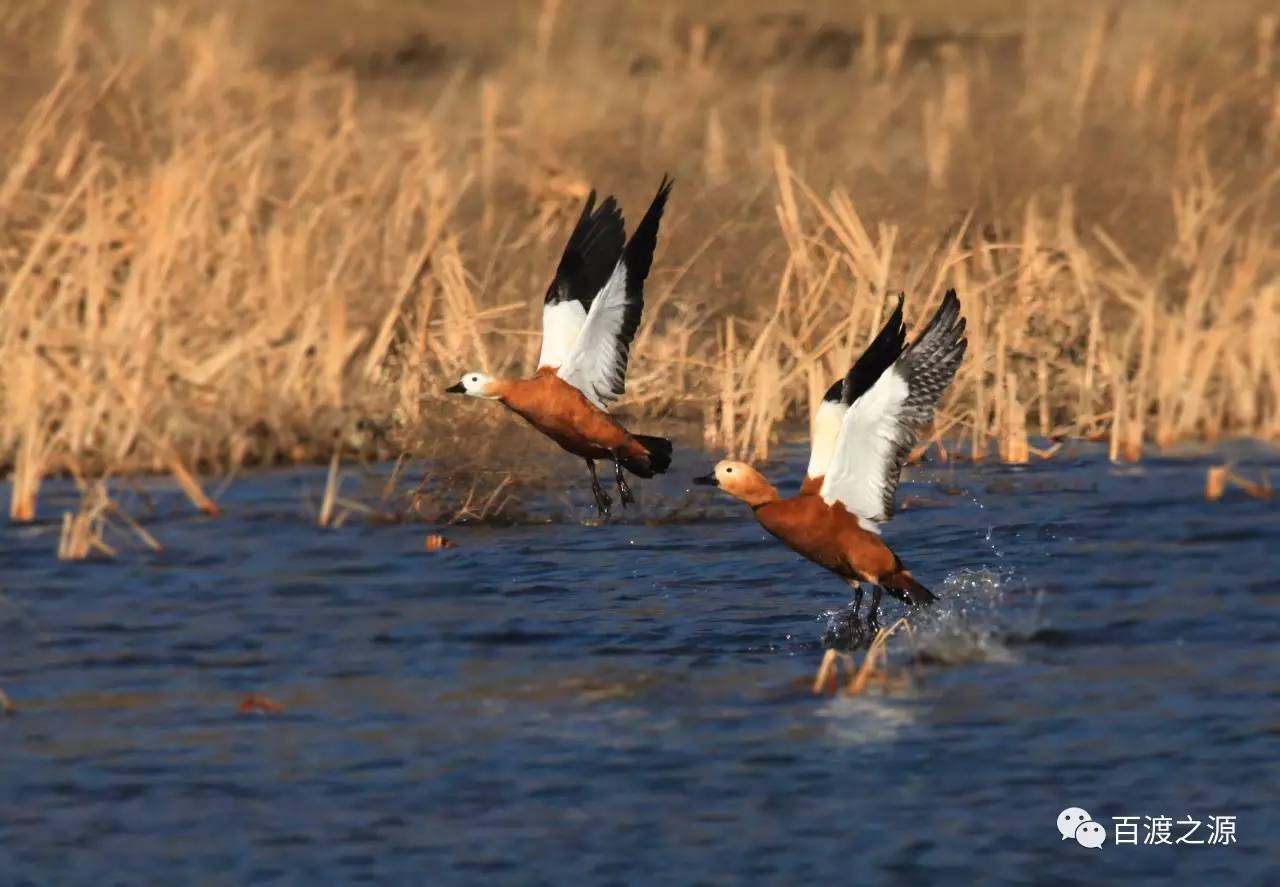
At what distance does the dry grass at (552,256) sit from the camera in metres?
12.8

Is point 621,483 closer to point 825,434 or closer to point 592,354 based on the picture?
point 592,354

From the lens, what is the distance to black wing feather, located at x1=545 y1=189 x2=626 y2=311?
35.6ft

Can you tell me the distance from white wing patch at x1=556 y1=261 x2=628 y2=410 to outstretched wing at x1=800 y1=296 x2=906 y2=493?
135 centimetres

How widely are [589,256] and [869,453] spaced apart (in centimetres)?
189

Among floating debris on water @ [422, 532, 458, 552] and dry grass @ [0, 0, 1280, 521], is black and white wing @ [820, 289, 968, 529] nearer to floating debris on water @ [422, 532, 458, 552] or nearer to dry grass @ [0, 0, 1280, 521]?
floating debris on water @ [422, 532, 458, 552]

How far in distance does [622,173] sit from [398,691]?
330 inches

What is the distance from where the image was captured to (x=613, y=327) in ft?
36.2

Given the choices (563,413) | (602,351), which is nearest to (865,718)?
(563,413)

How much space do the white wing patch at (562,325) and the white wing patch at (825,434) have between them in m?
1.55

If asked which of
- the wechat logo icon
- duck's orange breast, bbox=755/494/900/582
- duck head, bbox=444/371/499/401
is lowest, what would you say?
the wechat logo icon

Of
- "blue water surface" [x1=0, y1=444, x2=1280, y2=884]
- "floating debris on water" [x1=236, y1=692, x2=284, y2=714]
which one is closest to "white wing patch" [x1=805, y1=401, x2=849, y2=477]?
"blue water surface" [x1=0, y1=444, x2=1280, y2=884]

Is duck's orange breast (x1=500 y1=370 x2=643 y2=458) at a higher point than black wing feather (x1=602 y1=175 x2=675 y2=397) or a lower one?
lower

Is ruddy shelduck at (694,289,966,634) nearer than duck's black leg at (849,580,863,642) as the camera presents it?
Yes

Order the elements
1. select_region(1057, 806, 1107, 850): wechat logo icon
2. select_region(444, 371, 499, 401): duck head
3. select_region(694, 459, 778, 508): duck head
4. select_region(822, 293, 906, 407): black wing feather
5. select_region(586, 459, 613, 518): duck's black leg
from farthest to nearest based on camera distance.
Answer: select_region(586, 459, 613, 518): duck's black leg → select_region(444, 371, 499, 401): duck head → select_region(694, 459, 778, 508): duck head → select_region(822, 293, 906, 407): black wing feather → select_region(1057, 806, 1107, 850): wechat logo icon
